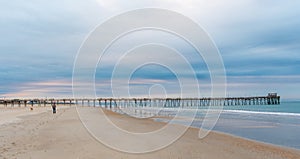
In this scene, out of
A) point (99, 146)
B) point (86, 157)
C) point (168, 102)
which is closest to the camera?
point (86, 157)

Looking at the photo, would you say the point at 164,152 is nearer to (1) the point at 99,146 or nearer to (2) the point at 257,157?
(1) the point at 99,146

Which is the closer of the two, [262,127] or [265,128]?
[265,128]

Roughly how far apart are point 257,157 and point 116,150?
585cm

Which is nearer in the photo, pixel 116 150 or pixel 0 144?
pixel 116 150

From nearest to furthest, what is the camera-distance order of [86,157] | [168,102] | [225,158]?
[86,157] < [225,158] < [168,102]

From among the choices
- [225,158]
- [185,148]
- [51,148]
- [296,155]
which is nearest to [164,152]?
[185,148]

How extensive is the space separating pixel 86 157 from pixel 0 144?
5330mm

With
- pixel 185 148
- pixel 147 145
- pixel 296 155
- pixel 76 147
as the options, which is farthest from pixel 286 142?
pixel 76 147

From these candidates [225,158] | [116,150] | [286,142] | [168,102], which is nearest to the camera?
[225,158]

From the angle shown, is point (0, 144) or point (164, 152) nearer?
point (164, 152)

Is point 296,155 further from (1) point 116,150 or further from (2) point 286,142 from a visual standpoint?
(1) point 116,150

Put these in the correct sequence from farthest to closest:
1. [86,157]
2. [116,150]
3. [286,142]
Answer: [286,142]
[116,150]
[86,157]

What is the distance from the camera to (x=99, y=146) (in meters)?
12.6

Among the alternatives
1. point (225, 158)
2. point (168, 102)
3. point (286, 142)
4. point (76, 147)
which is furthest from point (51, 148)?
point (168, 102)
